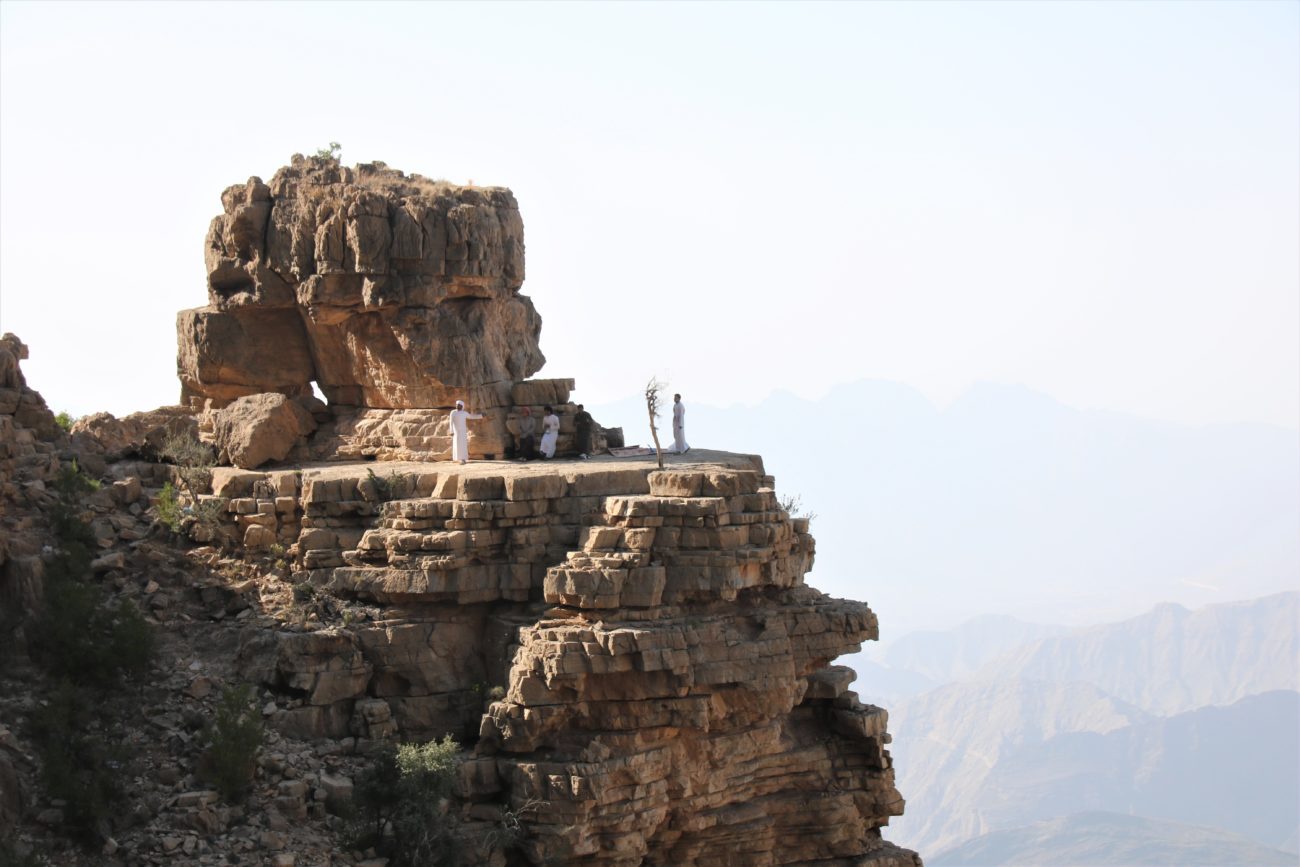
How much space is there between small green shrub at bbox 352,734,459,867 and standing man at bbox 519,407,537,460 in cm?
652

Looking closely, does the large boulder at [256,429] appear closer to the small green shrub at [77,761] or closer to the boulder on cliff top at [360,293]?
the boulder on cliff top at [360,293]

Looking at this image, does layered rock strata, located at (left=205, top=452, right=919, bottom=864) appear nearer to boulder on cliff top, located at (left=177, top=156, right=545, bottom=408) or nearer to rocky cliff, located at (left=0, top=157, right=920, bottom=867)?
rocky cliff, located at (left=0, top=157, right=920, bottom=867)

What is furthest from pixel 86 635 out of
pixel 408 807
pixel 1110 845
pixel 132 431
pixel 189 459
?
pixel 1110 845

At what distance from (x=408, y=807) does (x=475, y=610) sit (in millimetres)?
3488

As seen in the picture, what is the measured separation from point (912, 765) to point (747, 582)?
401 feet

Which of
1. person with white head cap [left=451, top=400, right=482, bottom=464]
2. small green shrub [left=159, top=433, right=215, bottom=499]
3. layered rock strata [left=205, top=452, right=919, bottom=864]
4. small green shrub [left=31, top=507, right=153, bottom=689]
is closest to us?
small green shrub [left=31, top=507, right=153, bottom=689]

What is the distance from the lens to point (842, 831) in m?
29.2

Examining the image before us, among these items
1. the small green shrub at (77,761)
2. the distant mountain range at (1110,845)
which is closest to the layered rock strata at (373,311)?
the small green shrub at (77,761)

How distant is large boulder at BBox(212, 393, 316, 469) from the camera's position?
30453mm

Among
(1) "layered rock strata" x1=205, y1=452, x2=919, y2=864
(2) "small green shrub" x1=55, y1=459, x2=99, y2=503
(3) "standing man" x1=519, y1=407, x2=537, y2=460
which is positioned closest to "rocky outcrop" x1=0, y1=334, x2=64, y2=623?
(2) "small green shrub" x1=55, y1=459, x2=99, y2=503

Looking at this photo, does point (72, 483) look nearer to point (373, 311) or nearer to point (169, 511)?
point (169, 511)

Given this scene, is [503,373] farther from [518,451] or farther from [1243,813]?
[1243,813]

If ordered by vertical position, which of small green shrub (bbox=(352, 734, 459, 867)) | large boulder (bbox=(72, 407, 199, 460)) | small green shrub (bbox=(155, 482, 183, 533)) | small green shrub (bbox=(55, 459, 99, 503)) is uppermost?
large boulder (bbox=(72, 407, 199, 460))

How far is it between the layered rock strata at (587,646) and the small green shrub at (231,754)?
1.26 m
